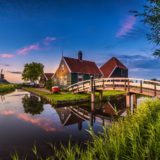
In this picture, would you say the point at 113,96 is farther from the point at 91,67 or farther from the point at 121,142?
the point at 121,142

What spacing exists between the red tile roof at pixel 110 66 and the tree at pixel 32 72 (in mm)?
33036

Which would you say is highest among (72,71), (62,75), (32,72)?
(32,72)

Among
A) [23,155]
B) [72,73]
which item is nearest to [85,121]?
[23,155]

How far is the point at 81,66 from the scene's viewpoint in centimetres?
4947

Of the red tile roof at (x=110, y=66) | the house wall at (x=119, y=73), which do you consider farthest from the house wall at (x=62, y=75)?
the house wall at (x=119, y=73)

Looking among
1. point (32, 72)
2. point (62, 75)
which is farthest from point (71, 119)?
point (32, 72)

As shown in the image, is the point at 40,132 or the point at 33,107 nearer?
the point at 40,132

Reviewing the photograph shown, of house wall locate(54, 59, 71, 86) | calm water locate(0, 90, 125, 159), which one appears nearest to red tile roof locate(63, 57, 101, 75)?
house wall locate(54, 59, 71, 86)

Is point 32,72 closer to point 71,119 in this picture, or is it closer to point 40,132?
point 71,119

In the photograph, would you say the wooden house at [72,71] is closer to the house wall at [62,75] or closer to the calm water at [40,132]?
the house wall at [62,75]

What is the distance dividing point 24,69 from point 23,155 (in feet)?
267

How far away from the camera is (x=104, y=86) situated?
25578 mm

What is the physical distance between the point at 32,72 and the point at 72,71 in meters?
41.3

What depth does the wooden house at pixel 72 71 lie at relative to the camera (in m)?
45.7
